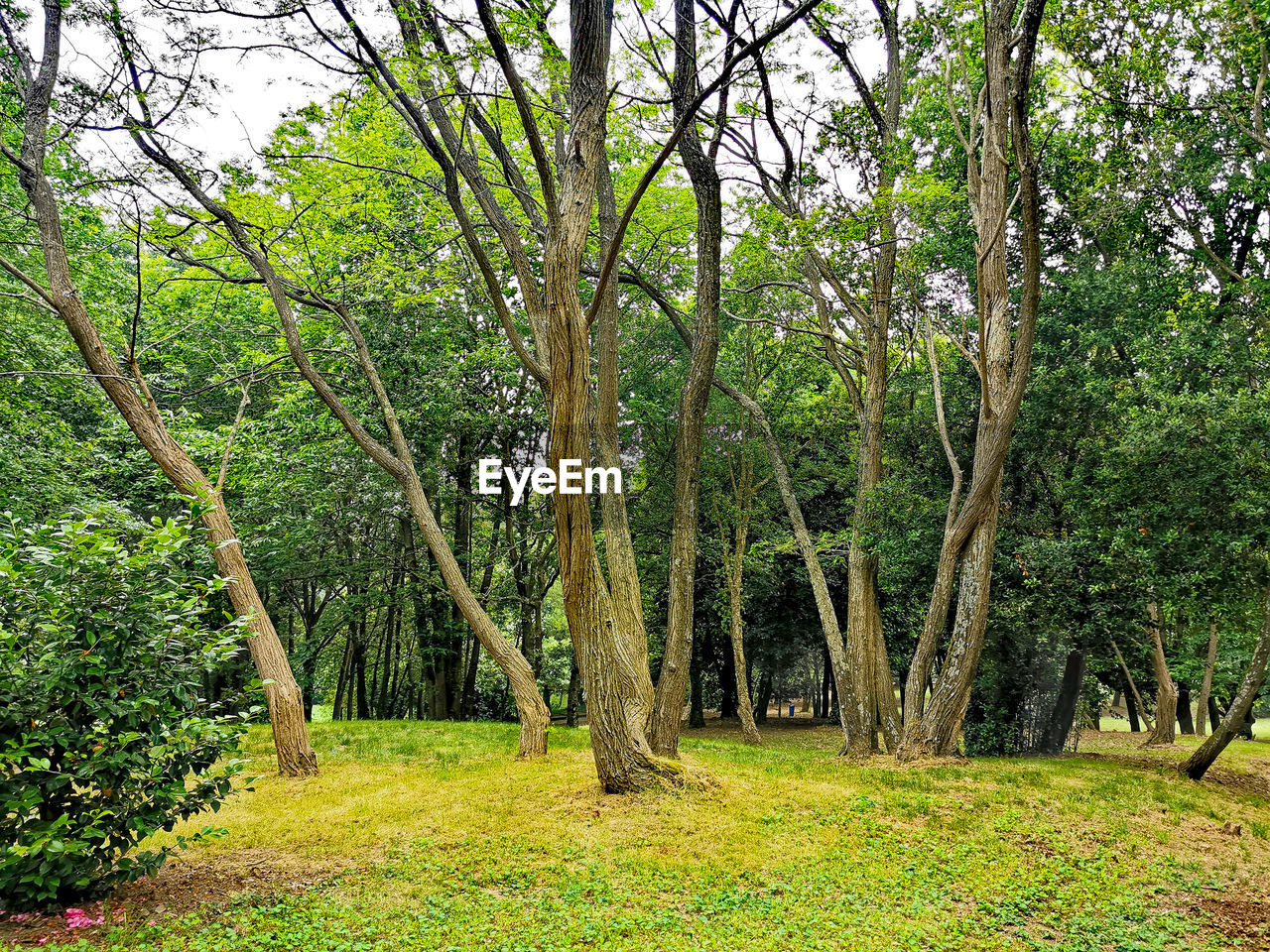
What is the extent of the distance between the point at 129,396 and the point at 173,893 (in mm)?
5079

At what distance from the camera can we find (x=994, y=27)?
745 centimetres

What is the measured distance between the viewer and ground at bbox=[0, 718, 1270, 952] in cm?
358

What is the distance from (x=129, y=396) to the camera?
6.73 metres

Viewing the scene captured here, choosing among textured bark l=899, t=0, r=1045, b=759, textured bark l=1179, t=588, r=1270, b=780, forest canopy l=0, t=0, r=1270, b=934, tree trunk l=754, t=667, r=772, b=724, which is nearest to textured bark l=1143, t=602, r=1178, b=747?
forest canopy l=0, t=0, r=1270, b=934

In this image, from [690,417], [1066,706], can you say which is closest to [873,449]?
[690,417]

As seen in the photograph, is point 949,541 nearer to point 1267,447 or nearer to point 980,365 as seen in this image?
point 980,365

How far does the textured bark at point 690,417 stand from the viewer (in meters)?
7.50

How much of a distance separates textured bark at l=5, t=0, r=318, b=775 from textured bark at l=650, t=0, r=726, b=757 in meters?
4.13

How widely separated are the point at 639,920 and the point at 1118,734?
69.5ft

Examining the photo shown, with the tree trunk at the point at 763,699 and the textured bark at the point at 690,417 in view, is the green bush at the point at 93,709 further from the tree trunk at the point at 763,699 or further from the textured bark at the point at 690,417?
the tree trunk at the point at 763,699

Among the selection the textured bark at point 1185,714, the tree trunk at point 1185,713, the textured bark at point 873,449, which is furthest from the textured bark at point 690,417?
the textured bark at point 1185,714

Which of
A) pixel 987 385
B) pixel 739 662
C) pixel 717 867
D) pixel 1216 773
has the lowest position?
pixel 1216 773

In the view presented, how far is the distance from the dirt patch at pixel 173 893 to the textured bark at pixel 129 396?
5.35 ft

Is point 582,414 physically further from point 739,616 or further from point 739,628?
point 739,616
